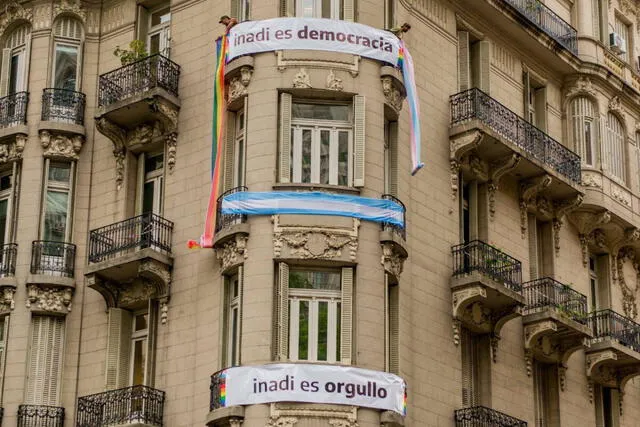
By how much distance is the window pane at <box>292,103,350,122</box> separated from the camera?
36844mm

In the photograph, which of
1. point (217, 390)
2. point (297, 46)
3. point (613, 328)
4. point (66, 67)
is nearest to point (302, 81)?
point (297, 46)

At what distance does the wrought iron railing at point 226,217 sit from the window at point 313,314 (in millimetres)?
1683

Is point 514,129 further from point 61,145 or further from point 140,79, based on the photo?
point 61,145

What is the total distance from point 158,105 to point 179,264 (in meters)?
4.26

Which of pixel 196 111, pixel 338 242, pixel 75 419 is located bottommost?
pixel 75 419

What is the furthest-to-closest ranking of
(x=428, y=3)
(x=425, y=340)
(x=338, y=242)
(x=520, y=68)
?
(x=520, y=68), (x=428, y=3), (x=425, y=340), (x=338, y=242)

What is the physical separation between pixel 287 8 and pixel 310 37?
130 cm

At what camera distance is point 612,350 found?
143ft

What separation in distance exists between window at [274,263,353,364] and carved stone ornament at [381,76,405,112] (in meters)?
4.76

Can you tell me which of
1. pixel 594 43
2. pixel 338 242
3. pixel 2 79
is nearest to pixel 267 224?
pixel 338 242

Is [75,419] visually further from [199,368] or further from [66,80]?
[66,80]

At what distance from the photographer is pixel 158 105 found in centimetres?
3875

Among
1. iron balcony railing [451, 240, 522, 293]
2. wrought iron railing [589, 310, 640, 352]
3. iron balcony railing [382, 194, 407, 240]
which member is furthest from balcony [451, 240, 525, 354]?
wrought iron railing [589, 310, 640, 352]

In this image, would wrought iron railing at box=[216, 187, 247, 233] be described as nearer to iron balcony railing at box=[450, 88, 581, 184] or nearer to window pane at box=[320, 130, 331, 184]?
window pane at box=[320, 130, 331, 184]
